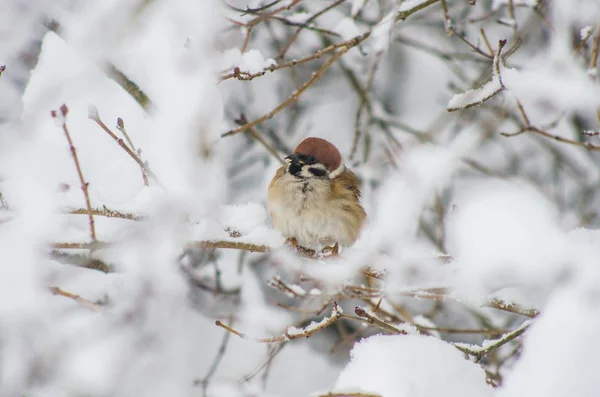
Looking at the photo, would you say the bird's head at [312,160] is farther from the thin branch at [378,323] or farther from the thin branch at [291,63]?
the thin branch at [378,323]

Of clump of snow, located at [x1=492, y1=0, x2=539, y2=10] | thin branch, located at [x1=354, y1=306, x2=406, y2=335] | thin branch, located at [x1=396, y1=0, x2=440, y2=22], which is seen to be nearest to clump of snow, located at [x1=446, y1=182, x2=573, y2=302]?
thin branch, located at [x1=354, y1=306, x2=406, y2=335]

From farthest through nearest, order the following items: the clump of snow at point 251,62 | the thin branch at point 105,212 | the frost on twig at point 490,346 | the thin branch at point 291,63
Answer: the clump of snow at point 251,62 < the thin branch at point 291,63 < the thin branch at point 105,212 < the frost on twig at point 490,346

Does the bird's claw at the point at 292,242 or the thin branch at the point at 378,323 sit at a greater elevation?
the bird's claw at the point at 292,242

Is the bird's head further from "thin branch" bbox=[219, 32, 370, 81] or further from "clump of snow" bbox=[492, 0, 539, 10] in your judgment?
"clump of snow" bbox=[492, 0, 539, 10]

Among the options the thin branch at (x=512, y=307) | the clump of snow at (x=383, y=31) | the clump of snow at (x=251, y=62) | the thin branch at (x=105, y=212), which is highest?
the clump of snow at (x=383, y=31)

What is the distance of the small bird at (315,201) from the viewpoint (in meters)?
3.55

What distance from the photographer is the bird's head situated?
3672 mm

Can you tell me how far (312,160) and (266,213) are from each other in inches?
29.8

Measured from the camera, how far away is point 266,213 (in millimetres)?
3033

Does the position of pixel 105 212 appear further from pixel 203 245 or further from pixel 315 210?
pixel 315 210

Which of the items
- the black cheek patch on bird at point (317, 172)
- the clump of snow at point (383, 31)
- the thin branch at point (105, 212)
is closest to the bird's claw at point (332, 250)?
the black cheek patch on bird at point (317, 172)

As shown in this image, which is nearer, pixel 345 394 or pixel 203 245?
pixel 345 394

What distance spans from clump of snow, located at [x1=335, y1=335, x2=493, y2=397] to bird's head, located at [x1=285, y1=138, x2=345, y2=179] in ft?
5.15

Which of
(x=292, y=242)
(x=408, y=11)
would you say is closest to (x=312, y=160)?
(x=292, y=242)
